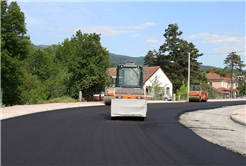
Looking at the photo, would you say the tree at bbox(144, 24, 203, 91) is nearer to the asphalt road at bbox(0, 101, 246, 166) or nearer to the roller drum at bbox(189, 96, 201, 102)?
the roller drum at bbox(189, 96, 201, 102)

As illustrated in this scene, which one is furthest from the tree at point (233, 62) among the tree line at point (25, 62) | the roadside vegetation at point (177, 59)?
the tree line at point (25, 62)

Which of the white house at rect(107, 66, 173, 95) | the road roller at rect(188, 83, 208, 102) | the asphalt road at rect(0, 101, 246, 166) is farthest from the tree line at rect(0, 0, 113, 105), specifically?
the asphalt road at rect(0, 101, 246, 166)

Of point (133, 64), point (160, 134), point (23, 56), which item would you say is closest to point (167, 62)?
point (23, 56)

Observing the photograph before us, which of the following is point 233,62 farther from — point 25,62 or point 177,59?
point 25,62

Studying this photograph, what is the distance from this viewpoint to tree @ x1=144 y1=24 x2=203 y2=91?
73.0 m

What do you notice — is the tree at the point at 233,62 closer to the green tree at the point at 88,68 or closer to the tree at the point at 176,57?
the tree at the point at 176,57

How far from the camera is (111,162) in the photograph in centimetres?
582

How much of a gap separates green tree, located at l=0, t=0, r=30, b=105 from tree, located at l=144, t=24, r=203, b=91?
50.0 meters

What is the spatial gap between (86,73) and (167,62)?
47.6m

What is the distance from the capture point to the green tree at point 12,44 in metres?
26.5

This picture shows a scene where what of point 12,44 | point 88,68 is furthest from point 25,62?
point 88,68

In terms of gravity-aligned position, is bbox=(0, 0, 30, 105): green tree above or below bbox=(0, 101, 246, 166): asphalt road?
above

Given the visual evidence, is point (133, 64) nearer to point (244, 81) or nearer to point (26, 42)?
point (26, 42)

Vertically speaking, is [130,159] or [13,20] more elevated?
[13,20]
